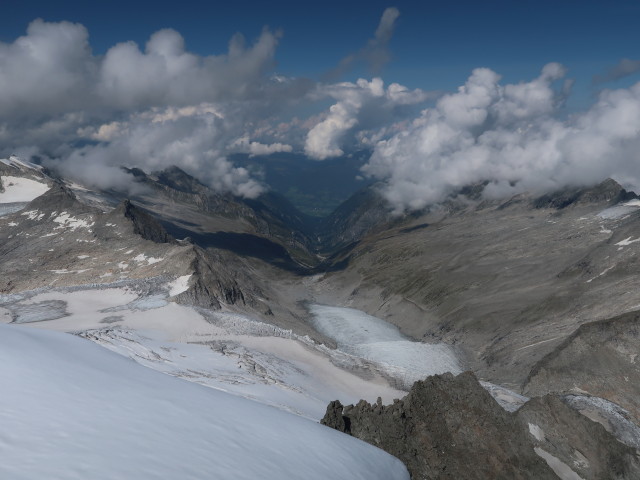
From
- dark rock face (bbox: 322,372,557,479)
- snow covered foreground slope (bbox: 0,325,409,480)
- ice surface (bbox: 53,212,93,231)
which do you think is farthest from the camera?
ice surface (bbox: 53,212,93,231)

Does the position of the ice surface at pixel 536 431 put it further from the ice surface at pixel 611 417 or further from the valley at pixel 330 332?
the ice surface at pixel 611 417

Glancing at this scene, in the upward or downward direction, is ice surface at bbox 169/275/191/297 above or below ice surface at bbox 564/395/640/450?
above

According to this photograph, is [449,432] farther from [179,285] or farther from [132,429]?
[179,285]

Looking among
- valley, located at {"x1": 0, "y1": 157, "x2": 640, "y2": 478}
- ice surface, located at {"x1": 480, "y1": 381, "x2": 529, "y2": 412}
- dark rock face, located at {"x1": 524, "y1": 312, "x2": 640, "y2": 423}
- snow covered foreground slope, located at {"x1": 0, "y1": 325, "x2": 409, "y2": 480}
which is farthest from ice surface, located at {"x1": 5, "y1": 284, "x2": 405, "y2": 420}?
dark rock face, located at {"x1": 524, "y1": 312, "x2": 640, "y2": 423}

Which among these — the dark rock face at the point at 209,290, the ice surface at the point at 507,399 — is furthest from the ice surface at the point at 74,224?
the ice surface at the point at 507,399

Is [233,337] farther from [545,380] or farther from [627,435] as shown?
[627,435]

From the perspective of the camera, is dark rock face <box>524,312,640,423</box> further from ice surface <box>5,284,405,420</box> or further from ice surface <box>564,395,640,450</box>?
ice surface <box>5,284,405,420</box>
